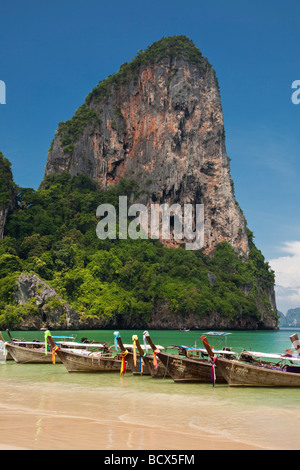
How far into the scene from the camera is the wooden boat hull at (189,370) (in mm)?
17094

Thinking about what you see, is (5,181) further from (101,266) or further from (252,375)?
(252,375)

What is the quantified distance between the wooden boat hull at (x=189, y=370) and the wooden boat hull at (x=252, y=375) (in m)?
0.51

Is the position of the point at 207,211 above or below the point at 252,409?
above

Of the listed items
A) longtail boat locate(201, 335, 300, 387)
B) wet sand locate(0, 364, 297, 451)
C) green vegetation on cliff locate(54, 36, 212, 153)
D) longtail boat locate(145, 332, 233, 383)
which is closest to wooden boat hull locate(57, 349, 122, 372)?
wet sand locate(0, 364, 297, 451)

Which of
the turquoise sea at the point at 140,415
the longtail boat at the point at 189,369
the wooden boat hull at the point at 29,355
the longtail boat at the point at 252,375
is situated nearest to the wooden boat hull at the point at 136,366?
the turquoise sea at the point at 140,415

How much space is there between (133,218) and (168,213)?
688 centimetres

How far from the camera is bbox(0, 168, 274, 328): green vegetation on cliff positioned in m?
67.1

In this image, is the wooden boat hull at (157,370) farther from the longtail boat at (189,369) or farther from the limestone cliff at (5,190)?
the limestone cliff at (5,190)

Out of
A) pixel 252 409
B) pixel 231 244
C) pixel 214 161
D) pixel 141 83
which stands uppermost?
pixel 141 83

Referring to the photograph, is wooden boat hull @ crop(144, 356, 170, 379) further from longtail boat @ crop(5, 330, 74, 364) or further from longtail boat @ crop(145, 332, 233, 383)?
longtail boat @ crop(5, 330, 74, 364)

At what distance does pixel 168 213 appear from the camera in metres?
89.7

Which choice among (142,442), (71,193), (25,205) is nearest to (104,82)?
(71,193)
